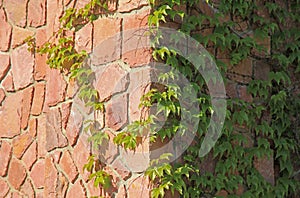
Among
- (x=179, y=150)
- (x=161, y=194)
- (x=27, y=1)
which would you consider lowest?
(x=161, y=194)

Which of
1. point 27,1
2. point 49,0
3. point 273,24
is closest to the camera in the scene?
point 273,24

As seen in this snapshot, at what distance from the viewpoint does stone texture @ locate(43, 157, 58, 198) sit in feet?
13.0

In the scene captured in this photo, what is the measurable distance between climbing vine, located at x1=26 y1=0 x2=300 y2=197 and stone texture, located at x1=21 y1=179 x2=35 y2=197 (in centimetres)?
98

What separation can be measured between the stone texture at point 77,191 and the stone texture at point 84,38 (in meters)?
0.80

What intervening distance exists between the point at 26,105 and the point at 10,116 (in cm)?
21

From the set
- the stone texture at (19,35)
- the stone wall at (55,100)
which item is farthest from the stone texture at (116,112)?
the stone texture at (19,35)

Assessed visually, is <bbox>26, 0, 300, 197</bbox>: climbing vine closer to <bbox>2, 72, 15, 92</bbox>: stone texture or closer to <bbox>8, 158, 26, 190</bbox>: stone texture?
<bbox>2, 72, 15, 92</bbox>: stone texture

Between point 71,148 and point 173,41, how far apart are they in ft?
3.07

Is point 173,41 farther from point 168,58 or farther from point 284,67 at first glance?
point 284,67

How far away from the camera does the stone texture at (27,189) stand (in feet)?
14.7

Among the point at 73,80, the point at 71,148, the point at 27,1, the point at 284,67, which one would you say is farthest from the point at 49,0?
the point at 284,67

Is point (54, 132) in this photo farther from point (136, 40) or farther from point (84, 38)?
point (136, 40)

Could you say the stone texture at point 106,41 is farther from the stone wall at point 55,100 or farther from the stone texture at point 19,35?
the stone texture at point 19,35

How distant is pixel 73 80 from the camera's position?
152 inches
